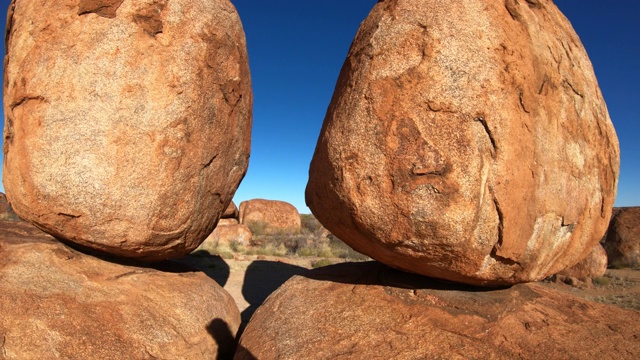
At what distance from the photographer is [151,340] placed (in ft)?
9.06

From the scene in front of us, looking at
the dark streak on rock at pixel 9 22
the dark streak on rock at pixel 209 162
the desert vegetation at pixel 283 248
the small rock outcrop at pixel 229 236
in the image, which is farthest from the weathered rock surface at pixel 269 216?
the dark streak on rock at pixel 9 22

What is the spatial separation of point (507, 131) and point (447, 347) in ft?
4.27

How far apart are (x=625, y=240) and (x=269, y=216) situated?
37.6ft

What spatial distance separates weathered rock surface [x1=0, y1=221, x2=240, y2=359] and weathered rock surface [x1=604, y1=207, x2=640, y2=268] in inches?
479

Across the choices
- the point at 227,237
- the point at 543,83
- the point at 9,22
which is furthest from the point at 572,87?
the point at 227,237

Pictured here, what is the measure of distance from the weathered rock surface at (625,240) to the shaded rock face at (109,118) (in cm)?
1269

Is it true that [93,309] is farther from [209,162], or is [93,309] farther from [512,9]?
[512,9]

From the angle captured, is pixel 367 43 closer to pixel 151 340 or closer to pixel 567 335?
pixel 567 335

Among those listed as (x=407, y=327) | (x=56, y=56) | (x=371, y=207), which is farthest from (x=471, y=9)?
(x=56, y=56)

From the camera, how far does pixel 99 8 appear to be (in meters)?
2.89

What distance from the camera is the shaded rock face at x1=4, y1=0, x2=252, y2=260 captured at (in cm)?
271

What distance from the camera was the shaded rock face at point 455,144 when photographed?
2.27 m

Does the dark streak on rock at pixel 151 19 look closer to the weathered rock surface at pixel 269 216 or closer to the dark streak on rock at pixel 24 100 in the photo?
the dark streak on rock at pixel 24 100

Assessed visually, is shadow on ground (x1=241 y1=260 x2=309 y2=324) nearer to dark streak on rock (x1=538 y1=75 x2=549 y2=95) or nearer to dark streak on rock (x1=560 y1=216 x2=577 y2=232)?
dark streak on rock (x1=560 y1=216 x2=577 y2=232)
